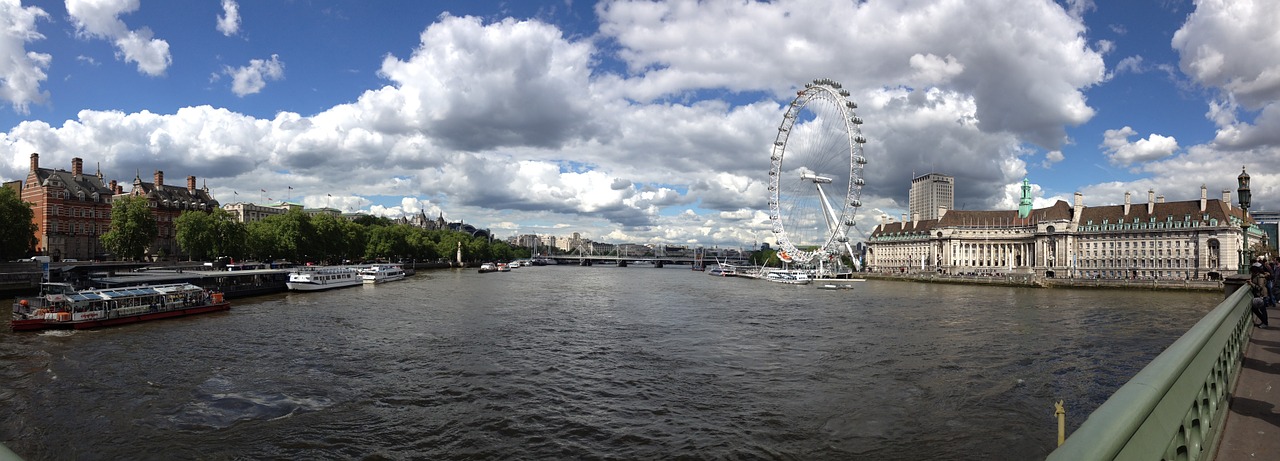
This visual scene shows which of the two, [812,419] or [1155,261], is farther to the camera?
[1155,261]

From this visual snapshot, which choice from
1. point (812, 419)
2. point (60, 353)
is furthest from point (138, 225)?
point (812, 419)

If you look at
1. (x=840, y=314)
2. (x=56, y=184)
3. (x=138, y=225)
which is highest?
(x=56, y=184)

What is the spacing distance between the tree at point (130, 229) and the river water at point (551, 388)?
35.2m

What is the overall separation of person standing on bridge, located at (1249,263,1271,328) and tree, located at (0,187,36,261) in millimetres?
73331

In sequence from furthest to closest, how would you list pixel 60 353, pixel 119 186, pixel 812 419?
1. pixel 119 186
2. pixel 60 353
3. pixel 812 419

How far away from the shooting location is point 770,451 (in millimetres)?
13375

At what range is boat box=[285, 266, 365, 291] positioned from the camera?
195ft

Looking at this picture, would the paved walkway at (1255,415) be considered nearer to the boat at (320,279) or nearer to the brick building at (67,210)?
the boat at (320,279)

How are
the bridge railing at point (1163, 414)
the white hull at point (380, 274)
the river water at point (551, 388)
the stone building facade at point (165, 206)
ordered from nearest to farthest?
the bridge railing at point (1163, 414) → the river water at point (551, 388) → the white hull at point (380, 274) → the stone building facade at point (165, 206)

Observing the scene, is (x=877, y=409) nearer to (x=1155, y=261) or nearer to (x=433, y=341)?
(x=433, y=341)

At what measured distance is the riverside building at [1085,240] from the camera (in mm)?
92312

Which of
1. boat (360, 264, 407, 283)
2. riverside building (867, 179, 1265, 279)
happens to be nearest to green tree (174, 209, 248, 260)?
boat (360, 264, 407, 283)

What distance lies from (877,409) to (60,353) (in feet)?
94.3

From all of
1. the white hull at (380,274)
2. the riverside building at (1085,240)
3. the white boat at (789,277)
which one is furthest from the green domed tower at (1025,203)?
the white hull at (380,274)
